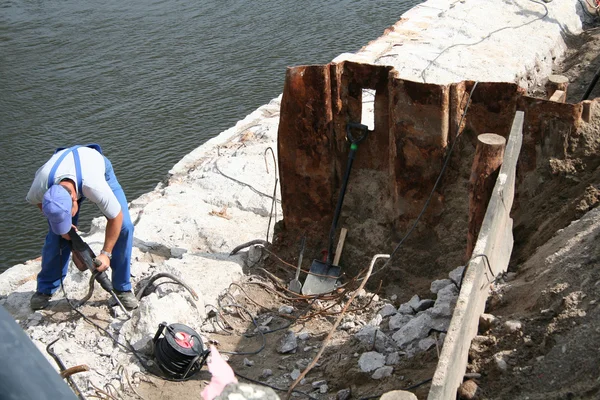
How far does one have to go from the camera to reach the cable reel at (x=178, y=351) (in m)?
5.10

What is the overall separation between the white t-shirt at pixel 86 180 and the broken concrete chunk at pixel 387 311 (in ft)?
7.50

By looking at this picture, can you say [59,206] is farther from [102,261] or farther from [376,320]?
[376,320]

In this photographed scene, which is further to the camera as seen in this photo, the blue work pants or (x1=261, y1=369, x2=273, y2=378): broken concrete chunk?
the blue work pants

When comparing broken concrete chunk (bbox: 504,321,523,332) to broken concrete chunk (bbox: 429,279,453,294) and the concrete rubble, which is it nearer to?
the concrete rubble

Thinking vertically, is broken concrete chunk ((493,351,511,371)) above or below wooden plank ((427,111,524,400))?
below

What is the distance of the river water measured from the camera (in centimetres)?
1083

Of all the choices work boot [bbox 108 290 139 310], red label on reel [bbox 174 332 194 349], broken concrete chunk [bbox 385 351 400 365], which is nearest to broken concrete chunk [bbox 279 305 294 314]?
red label on reel [bbox 174 332 194 349]

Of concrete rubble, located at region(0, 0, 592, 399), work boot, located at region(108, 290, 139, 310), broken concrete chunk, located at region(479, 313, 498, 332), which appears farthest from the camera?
work boot, located at region(108, 290, 139, 310)

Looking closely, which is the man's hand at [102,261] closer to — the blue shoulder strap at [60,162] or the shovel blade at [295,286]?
the blue shoulder strap at [60,162]

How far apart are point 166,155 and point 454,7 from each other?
633 cm

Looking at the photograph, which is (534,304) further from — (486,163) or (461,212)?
(461,212)

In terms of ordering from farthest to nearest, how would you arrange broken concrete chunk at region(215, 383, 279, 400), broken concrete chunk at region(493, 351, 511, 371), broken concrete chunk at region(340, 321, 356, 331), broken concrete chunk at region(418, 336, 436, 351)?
broken concrete chunk at region(340, 321, 356, 331) → broken concrete chunk at region(418, 336, 436, 351) → broken concrete chunk at region(493, 351, 511, 371) → broken concrete chunk at region(215, 383, 279, 400)

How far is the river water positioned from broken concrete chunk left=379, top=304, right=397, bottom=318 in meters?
5.18

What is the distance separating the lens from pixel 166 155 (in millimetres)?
10961
